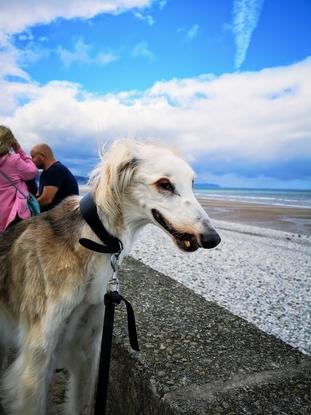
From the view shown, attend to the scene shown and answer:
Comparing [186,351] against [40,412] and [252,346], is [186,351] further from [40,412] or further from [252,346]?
[40,412]

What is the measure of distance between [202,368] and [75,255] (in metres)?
1.31

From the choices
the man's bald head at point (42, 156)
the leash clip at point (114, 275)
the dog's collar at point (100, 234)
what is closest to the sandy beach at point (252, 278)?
the dog's collar at point (100, 234)

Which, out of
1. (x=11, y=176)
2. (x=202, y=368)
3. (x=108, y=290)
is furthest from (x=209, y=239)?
(x=11, y=176)

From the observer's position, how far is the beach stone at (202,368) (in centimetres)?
243

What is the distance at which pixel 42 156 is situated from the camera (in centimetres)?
548

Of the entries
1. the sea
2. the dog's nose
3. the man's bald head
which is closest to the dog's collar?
the dog's nose

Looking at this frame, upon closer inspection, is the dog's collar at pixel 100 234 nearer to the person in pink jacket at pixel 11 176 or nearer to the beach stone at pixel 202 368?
the beach stone at pixel 202 368

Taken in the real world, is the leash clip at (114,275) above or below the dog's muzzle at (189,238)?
below

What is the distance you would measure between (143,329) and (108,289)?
1.11 metres

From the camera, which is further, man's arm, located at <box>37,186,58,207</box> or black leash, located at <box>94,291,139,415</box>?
man's arm, located at <box>37,186,58,207</box>

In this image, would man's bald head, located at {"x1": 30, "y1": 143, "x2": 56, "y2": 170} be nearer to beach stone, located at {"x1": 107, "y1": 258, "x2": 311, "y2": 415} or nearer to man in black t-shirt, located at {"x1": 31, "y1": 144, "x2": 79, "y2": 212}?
man in black t-shirt, located at {"x1": 31, "y1": 144, "x2": 79, "y2": 212}

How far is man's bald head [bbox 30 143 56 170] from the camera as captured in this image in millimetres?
5480

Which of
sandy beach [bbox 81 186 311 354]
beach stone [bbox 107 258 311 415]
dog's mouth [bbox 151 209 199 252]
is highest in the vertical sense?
dog's mouth [bbox 151 209 199 252]

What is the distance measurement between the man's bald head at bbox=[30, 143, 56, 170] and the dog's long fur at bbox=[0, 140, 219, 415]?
2.94 m
